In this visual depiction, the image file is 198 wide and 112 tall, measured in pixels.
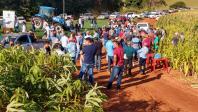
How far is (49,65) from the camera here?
26.7 feet

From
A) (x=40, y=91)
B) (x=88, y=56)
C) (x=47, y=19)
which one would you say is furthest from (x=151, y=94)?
(x=47, y=19)

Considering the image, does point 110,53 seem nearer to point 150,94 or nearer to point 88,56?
point 150,94

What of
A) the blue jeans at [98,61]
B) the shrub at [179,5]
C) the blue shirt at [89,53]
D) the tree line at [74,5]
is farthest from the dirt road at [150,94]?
the shrub at [179,5]

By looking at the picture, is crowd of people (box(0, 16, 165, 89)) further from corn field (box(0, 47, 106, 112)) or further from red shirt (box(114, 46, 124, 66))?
corn field (box(0, 47, 106, 112))

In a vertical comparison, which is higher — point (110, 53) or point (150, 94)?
point (110, 53)

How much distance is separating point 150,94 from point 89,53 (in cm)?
287

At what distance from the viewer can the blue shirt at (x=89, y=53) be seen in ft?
51.3

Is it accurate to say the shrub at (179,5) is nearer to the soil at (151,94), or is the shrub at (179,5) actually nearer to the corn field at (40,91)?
the soil at (151,94)

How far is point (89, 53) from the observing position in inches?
619

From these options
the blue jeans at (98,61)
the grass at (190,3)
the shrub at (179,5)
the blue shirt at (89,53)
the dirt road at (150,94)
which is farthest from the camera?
the grass at (190,3)

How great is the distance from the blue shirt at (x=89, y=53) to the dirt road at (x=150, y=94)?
53.8 inches

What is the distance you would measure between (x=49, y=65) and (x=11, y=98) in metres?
2.04

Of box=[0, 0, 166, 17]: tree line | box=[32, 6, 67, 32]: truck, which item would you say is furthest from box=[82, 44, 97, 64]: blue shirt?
box=[0, 0, 166, 17]: tree line

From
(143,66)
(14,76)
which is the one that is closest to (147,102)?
(143,66)
